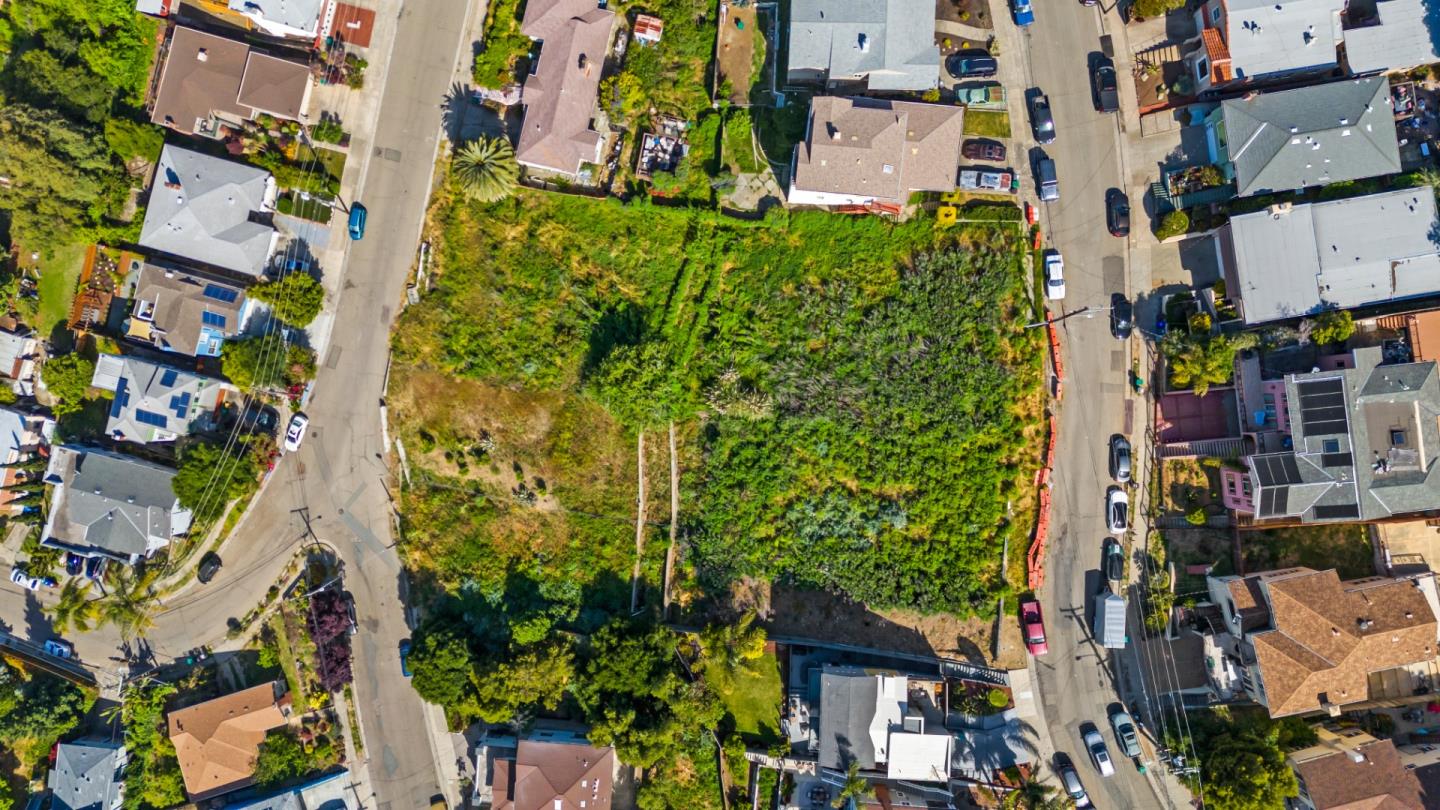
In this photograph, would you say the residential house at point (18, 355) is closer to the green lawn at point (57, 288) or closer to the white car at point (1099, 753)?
the green lawn at point (57, 288)

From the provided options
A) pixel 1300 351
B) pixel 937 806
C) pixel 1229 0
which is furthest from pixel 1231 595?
pixel 1229 0

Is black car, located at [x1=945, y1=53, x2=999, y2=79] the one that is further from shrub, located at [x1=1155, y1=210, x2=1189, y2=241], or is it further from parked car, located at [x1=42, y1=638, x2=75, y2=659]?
parked car, located at [x1=42, y1=638, x2=75, y2=659]

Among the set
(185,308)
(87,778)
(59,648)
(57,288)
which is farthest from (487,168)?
(87,778)

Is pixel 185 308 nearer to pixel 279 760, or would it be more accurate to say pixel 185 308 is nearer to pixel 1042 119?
pixel 279 760

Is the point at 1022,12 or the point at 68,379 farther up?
the point at 1022,12

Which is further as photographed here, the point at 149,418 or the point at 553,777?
the point at 149,418

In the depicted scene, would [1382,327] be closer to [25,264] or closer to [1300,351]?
[1300,351]
